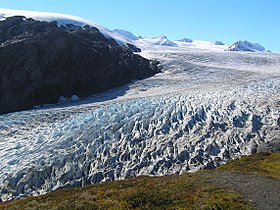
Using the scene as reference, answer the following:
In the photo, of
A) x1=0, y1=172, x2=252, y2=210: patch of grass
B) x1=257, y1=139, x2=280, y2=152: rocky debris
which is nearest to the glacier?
x1=257, y1=139, x2=280, y2=152: rocky debris

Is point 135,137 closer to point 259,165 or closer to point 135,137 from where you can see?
point 135,137

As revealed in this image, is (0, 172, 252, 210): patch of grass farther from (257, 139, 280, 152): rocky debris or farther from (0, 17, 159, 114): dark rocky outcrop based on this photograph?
(0, 17, 159, 114): dark rocky outcrop

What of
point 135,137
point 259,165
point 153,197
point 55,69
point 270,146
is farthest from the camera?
point 55,69

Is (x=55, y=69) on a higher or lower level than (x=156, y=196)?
higher

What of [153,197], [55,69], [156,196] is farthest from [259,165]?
[55,69]

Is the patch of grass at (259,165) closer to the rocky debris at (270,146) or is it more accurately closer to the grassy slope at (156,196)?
the grassy slope at (156,196)

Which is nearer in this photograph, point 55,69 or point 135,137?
point 135,137

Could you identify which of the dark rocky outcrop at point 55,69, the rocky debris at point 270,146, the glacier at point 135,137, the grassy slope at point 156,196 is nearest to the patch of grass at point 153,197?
the grassy slope at point 156,196
